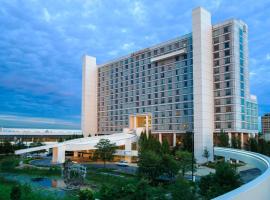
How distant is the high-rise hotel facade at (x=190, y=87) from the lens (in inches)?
2822

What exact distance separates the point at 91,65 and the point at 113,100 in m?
19.4

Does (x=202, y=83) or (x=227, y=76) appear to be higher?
(x=227, y=76)

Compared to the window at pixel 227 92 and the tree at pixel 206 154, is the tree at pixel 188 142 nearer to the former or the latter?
the tree at pixel 206 154

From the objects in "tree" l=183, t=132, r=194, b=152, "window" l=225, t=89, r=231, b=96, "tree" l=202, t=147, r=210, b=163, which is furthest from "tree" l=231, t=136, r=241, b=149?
"window" l=225, t=89, r=231, b=96

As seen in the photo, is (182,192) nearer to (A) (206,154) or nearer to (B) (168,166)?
(B) (168,166)

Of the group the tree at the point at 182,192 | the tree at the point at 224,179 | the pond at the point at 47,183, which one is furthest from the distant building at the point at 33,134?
the tree at the point at 182,192

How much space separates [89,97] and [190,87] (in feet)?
157

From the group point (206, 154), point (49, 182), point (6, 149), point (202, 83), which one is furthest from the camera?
point (6, 149)

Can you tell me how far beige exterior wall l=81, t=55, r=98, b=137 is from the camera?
364ft

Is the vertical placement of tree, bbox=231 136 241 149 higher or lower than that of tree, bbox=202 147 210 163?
higher

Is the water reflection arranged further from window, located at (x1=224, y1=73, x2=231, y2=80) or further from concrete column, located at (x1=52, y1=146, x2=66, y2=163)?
window, located at (x1=224, y1=73, x2=231, y2=80)

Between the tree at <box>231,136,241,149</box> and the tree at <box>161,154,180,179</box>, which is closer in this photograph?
the tree at <box>161,154,180,179</box>

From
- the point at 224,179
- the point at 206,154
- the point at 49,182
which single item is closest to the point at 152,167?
the point at 224,179

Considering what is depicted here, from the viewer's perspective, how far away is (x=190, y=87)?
7962 centimetres
